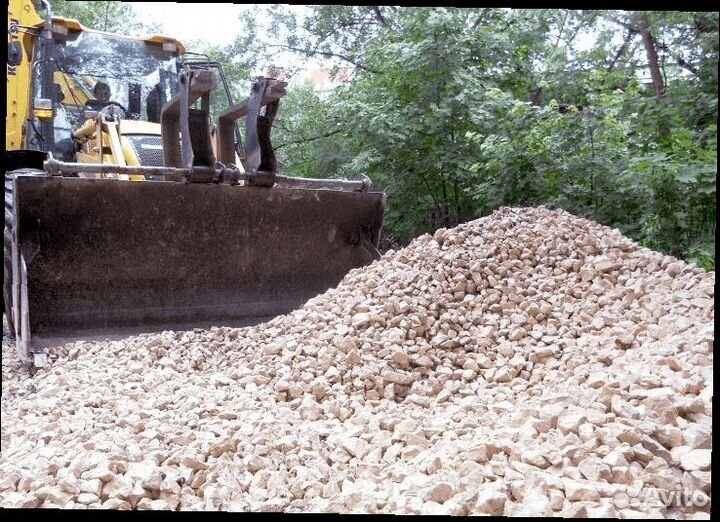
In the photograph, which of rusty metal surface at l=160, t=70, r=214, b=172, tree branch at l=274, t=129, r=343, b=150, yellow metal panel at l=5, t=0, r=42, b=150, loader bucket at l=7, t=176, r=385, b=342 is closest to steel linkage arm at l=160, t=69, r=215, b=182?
rusty metal surface at l=160, t=70, r=214, b=172

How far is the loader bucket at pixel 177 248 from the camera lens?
3426 millimetres

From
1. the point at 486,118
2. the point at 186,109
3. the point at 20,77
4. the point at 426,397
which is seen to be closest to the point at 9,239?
the point at 186,109

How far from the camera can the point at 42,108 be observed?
4.00 m

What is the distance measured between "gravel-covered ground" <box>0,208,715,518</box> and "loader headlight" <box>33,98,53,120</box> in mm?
1453

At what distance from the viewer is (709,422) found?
1.95m

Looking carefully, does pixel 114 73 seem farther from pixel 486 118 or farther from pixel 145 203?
pixel 486 118

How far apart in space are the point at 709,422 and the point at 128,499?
164 centimetres

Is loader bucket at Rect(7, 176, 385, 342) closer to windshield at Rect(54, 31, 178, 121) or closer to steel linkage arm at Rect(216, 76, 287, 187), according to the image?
steel linkage arm at Rect(216, 76, 287, 187)

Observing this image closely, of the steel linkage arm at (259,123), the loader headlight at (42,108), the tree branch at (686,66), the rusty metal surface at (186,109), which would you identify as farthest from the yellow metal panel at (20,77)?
the tree branch at (686,66)

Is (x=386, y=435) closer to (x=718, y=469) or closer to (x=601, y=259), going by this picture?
(x=718, y=469)

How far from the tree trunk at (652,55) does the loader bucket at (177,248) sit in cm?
173

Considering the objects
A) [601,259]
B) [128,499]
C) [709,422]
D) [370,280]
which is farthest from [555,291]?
[128,499]

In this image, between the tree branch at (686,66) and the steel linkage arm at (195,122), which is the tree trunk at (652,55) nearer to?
the tree branch at (686,66)

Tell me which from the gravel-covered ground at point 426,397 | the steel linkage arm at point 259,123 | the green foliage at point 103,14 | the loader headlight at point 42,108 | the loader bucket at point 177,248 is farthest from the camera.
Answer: the green foliage at point 103,14
